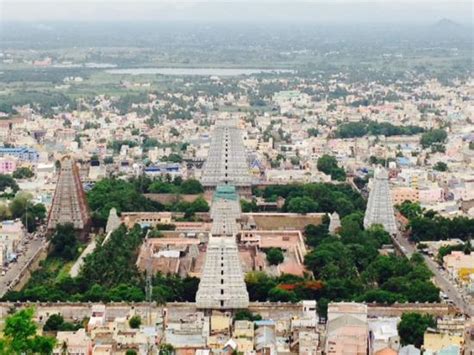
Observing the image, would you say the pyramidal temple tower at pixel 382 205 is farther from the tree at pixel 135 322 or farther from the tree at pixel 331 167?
the tree at pixel 135 322

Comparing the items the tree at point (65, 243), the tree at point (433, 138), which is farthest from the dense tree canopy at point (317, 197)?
the tree at point (433, 138)

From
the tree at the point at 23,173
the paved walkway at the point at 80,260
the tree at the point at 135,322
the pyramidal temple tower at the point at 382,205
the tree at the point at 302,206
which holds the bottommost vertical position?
the tree at the point at 23,173

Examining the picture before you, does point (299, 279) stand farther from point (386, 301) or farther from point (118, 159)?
point (118, 159)

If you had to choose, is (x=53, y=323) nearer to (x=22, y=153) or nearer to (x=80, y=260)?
(x=80, y=260)

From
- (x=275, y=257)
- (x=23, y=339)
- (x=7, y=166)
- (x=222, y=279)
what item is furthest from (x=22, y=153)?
(x=23, y=339)

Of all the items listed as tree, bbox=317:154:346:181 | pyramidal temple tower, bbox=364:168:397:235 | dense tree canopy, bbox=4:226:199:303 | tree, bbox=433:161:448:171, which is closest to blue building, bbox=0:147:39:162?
tree, bbox=317:154:346:181
